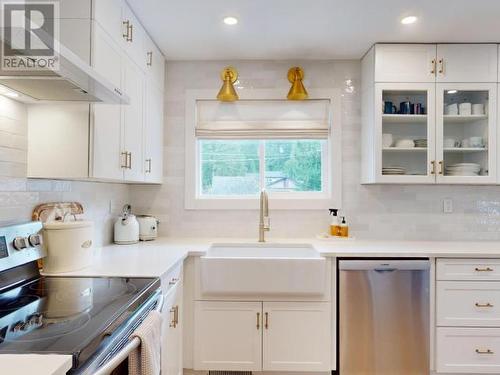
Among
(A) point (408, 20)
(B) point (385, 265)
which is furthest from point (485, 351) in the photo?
(A) point (408, 20)

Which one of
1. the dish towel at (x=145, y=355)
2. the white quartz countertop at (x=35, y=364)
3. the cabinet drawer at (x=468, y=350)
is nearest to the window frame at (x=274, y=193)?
the cabinet drawer at (x=468, y=350)

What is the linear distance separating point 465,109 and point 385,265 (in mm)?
1376

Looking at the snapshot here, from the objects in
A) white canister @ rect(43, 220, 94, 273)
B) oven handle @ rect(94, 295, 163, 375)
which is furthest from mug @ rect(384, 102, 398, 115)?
oven handle @ rect(94, 295, 163, 375)

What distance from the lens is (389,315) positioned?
2.19 metres

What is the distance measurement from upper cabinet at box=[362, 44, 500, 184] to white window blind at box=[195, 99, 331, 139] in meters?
0.46

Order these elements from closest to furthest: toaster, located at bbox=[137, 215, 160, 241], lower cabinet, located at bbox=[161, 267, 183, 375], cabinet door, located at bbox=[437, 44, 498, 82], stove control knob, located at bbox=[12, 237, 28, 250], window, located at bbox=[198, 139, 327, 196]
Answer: stove control knob, located at bbox=[12, 237, 28, 250], lower cabinet, located at bbox=[161, 267, 183, 375], cabinet door, located at bbox=[437, 44, 498, 82], toaster, located at bbox=[137, 215, 160, 241], window, located at bbox=[198, 139, 327, 196]

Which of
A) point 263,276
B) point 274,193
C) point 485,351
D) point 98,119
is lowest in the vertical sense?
point 485,351

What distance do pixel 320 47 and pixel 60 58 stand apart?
203 centimetres

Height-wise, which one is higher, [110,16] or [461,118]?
[110,16]

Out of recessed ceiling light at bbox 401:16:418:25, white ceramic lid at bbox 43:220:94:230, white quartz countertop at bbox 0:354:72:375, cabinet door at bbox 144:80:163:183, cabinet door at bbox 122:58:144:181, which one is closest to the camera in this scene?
white quartz countertop at bbox 0:354:72:375

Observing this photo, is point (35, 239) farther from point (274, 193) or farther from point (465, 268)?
point (465, 268)

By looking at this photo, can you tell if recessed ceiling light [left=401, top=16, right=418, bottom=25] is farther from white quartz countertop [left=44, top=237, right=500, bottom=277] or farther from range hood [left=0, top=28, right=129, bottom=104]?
range hood [left=0, top=28, right=129, bottom=104]

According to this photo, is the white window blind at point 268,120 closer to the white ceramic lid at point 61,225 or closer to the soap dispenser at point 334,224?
the soap dispenser at point 334,224

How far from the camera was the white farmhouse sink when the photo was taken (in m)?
2.18
